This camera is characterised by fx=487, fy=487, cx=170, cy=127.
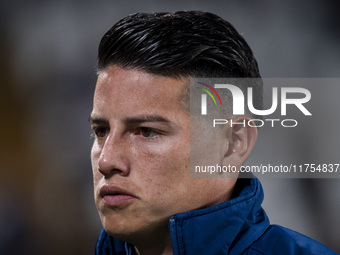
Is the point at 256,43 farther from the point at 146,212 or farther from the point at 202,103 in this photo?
the point at 146,212

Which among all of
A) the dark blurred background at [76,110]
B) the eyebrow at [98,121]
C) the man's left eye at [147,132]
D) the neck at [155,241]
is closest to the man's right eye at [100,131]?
the eyebrow at [98,121]

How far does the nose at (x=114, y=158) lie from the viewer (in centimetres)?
140

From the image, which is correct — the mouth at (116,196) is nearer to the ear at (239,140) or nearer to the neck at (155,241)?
the neck at (155,241)

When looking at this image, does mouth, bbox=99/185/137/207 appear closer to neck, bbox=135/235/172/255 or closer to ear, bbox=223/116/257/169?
neck, bbox=135/235/172/255

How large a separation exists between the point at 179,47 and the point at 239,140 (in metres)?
0.36

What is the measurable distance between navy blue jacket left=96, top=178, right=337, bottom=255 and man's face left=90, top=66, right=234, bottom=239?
5 cm

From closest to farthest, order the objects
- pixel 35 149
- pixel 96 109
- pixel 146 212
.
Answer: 1. pixel 146 212
2. pixel 96 109
3. pixel 35 149

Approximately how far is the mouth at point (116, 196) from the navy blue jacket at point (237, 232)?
140 millimetres

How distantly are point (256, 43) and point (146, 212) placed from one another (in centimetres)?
163

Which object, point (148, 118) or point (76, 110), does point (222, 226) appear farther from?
point (76, 110)

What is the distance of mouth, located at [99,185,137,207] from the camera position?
1405 millimetres

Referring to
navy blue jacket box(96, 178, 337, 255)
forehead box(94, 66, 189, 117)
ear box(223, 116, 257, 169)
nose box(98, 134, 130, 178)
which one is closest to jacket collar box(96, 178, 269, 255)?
navy blue jacket box(96, 178, 337, 255)

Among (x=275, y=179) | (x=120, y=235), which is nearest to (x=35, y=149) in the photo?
(x=275, y=179)

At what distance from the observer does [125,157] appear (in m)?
1.42
